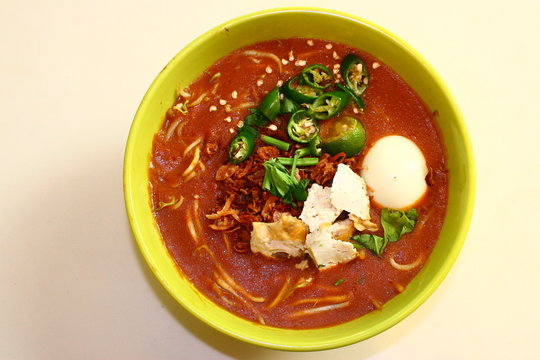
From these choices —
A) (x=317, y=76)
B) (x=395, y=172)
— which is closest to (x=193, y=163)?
(x=317, y=76)

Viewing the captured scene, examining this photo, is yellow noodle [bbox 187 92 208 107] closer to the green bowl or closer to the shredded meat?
the green bowl

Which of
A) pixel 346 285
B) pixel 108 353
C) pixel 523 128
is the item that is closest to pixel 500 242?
pixel 523 128

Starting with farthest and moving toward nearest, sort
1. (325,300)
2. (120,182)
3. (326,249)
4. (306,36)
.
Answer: (120,182)
(306,36)
(325,300)
(326,249)

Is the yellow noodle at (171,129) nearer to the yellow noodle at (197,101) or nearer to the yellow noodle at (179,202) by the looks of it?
the yellow noodle at (197,101)

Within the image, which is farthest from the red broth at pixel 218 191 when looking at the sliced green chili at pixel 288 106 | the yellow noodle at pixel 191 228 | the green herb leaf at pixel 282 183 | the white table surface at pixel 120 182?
the white table surface at pixel 120 182

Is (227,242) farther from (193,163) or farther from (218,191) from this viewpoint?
(193,163)

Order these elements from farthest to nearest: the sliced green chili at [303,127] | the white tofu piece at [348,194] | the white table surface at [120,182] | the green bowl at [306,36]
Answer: the white table surface at [120,182], the sliced green chili at [303,127], the white tofu piece at [348,194], the green bowl at [306,36]
